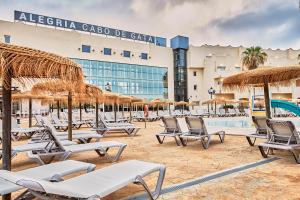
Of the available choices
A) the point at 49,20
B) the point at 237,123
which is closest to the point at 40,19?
the point at 49,20

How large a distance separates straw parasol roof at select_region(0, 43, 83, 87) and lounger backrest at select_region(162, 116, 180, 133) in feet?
18.5

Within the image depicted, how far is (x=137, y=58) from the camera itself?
47.3m

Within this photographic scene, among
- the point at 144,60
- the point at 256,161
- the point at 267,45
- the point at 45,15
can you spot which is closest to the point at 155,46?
the point at 144,60

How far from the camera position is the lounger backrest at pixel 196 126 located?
27.4 ft

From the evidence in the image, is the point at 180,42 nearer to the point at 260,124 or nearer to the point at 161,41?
the point at 161,41

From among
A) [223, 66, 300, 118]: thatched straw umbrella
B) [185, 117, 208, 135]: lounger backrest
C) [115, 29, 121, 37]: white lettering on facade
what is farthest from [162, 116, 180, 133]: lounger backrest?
[115, 29, 121, 37]: white lettering on facade

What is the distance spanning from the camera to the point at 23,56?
3197mm

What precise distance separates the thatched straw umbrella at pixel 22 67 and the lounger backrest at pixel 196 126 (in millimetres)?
5248

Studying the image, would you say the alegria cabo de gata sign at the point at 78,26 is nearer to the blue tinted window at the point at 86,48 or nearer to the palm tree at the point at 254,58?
the blue tinted window at the point at 86,48

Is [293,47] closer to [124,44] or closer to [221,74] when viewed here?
[221,74]

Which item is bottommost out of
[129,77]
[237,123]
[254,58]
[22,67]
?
[237,123]

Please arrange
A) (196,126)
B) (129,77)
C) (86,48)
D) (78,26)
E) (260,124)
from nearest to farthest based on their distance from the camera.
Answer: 1. (260,124)
2. (196,126)
3. (86,48)
4. (78,26)
5. (129,77)

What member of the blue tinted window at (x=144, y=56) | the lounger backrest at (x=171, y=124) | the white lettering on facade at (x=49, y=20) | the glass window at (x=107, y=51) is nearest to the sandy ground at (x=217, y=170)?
the lounger backrest at (x=171, y=124)

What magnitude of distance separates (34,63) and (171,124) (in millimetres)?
6543
